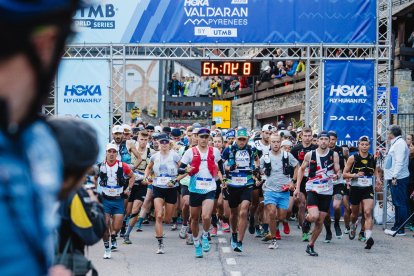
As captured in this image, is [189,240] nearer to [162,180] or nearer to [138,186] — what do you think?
[162,180]

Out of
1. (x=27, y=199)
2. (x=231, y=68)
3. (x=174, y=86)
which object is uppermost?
(x=174, y=86)

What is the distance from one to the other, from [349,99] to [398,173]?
9.85ft

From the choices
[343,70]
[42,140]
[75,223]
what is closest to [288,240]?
[343,70]

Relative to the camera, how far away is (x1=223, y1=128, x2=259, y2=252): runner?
13.4 metres

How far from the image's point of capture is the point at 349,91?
18438mm

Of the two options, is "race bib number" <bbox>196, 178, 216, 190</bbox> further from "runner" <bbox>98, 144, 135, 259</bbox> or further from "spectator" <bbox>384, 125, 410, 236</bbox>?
"spectator" <bbox>384, 125, 410, 236</bbox>

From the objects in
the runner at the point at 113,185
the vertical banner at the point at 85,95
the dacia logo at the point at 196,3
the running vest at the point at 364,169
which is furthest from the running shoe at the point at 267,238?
the dacia logo at the point at 196,3

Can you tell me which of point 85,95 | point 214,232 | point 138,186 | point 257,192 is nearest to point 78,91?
point 85,95

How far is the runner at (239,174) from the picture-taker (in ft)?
44.0

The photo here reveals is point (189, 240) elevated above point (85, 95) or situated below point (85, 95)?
below

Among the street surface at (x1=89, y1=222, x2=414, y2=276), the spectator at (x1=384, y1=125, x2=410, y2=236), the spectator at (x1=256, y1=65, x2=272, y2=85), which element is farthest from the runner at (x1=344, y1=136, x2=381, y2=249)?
the spectator at (x1=256, y1=65, x2=272, y2=85)

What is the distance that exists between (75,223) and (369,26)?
589 inches

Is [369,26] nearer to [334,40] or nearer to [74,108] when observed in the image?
[334,40]

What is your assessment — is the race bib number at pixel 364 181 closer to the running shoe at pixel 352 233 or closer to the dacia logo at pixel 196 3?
the running shoe at pixel 352 233
